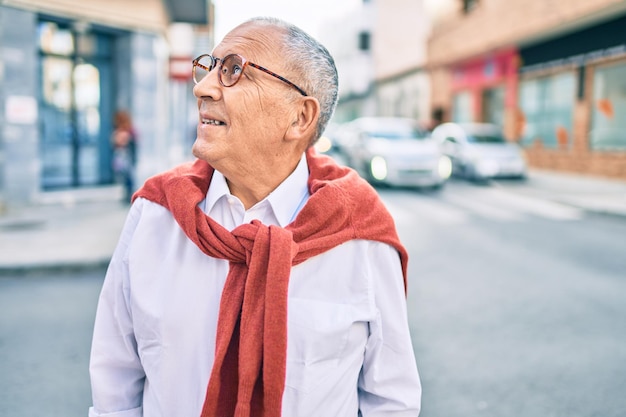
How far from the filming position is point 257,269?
1544 millimetres

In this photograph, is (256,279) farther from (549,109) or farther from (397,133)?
(549,109)

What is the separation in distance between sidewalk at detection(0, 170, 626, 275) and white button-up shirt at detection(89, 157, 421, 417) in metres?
5.61

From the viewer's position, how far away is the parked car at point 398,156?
15.8m

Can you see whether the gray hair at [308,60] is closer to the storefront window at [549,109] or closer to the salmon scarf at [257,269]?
the salmon scarf at [257,269]

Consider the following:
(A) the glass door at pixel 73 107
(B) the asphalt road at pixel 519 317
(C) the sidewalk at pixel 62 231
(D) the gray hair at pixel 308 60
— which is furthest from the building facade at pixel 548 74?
(D) the gray hair at pixel 308 60

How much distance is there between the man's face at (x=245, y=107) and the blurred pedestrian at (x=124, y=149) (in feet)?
34.0

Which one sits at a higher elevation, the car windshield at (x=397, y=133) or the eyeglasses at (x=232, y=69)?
the car windshield at (x=397, y=133)

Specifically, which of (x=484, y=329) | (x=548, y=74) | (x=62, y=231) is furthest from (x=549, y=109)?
(x=484, y=329)

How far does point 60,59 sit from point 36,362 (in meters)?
10.4

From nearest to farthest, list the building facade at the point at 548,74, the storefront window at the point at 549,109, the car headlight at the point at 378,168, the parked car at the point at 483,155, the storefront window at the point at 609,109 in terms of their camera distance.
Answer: the car headlight at the point at 378,168
the parked car at the point at 483,155
the storefront window at the point at 609,109
the building facade at the point at 548,74
the storefront window at the point at 549,109

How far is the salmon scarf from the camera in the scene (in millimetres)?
1509

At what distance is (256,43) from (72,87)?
13.2m

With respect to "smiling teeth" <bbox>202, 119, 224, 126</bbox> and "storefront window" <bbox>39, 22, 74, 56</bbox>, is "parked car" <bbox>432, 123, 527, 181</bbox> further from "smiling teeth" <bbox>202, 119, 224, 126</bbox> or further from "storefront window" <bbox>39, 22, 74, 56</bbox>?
"smiling teeth" <bbox>202, 119, 224, 126</bbox>

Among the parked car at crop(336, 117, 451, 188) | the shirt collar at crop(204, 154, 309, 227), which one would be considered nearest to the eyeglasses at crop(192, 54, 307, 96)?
the shirt collar at crop(204, 154, 309, 227)
